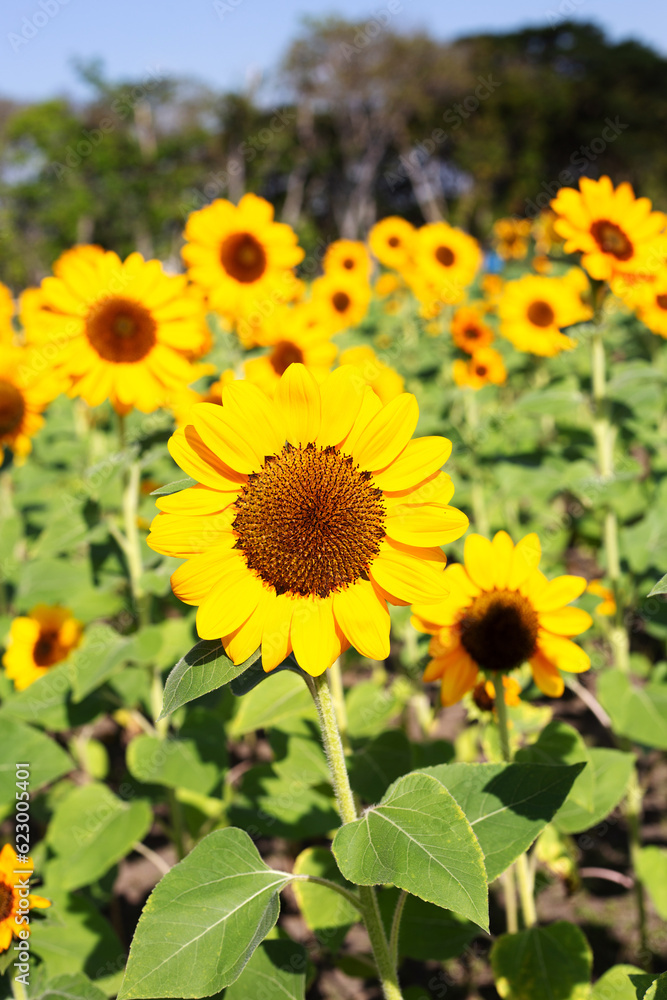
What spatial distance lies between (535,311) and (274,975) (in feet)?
15.3

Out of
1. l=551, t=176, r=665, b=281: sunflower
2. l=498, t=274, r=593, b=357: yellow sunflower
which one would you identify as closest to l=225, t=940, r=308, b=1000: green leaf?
l=551, t=176, r=665, b=281: sunflower

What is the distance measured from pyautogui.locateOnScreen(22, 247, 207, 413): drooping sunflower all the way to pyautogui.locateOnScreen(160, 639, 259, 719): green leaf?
158 centimetres

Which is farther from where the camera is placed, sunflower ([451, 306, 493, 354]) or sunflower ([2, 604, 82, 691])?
sunflower ([451, 306, 493, 354])

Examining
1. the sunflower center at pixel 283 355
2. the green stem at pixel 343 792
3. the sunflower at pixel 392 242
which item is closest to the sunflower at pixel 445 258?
the sunflower at pixel 392 242

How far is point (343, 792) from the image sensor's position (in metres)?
1.49

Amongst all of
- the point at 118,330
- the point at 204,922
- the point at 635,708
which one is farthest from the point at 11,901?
the point at 635,708

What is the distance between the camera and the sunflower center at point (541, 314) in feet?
17.5

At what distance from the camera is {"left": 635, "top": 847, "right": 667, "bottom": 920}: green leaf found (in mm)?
2438

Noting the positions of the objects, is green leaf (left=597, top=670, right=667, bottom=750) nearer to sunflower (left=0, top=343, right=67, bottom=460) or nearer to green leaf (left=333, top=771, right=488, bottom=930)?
green leaf (left=333, top=771, right=488, bottom=930)

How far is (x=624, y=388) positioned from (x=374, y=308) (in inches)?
306

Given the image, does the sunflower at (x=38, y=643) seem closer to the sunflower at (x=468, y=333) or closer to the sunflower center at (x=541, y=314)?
the sunflower at (x=468, y=333)

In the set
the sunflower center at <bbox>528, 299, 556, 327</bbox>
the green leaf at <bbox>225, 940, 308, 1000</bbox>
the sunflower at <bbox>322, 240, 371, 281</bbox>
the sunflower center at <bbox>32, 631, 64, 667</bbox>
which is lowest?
the green leaf at <bbox>225, 940, 308, 1000</bbox>

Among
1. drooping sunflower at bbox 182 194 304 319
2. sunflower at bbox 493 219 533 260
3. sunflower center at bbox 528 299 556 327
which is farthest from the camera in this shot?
sunflower at bbox 493 219 533 260

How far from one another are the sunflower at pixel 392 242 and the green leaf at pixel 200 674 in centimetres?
628
